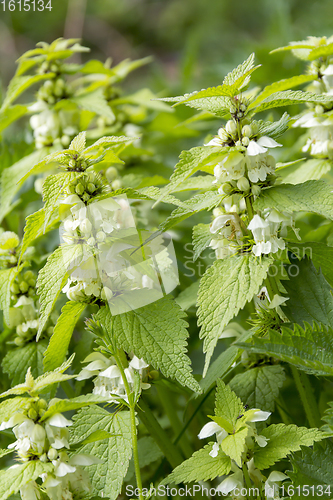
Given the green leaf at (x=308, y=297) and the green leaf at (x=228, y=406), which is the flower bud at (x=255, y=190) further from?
the green leaf at (x=228, y=406)

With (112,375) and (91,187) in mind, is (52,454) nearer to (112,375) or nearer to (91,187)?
(112,375)

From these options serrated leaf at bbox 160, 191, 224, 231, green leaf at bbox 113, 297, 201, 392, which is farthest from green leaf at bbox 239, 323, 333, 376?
serrated leaf at bbox 160, 191, 224, 231

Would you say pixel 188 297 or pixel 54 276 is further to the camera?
pixel 188 297

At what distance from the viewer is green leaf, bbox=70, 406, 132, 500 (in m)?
0.68

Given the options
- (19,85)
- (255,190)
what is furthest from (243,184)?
(19,85)

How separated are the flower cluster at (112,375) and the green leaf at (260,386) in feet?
0.54

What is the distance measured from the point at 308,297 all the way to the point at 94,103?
672 mm

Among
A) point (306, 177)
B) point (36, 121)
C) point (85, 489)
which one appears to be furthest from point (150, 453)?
point (36, 121)

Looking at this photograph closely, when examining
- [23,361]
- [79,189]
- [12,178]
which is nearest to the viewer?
[79,189]

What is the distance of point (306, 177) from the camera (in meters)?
1.02

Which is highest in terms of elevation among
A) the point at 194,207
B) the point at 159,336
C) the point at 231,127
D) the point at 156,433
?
the point at 231,127

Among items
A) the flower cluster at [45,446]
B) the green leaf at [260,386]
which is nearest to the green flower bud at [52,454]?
the flower cluster at [45,446]

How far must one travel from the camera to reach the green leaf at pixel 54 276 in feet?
2.21

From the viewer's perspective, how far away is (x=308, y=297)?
0.79m
